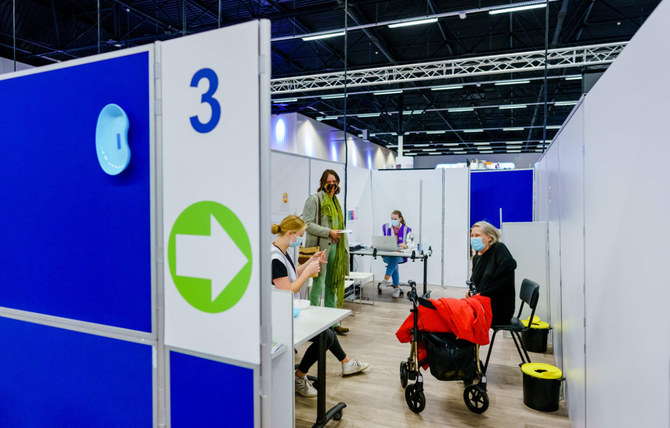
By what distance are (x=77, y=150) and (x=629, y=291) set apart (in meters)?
2.30

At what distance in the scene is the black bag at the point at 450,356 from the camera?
3080mm

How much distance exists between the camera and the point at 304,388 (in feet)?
11.2

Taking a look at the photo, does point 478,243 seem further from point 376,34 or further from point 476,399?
point 376,34

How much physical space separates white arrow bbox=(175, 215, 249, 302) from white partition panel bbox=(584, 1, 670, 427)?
4.23ft

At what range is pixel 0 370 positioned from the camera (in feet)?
7.55

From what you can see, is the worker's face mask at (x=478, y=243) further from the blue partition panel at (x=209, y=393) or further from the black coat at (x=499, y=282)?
the blue partition panel at (x=209, y=393)

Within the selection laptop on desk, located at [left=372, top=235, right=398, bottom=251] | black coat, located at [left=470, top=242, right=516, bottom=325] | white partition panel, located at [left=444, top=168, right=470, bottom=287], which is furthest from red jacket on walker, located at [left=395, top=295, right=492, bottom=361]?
white partition panel, located at [left=444, top=168, right=470, bottom=287]

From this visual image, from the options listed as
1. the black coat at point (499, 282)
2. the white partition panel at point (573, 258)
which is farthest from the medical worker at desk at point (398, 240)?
the white partition panel at point (573, 258)

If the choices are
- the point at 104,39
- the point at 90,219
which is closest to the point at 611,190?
the point at 90,219

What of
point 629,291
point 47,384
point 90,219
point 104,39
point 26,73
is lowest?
point 47,384

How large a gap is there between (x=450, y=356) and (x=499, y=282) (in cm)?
78

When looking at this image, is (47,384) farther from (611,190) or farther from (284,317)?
(611,190)

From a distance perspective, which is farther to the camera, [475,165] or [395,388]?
[475,165]

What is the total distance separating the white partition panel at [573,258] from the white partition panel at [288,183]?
288 centimetres
